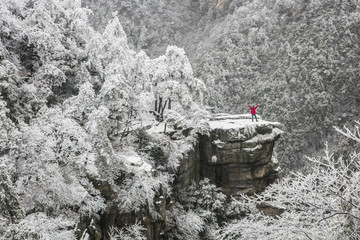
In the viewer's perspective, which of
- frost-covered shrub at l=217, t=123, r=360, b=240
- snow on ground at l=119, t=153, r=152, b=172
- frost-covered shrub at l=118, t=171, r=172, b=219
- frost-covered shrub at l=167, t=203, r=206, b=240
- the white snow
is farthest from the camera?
the white snow

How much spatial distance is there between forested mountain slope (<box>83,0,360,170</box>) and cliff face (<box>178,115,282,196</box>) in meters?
21.0

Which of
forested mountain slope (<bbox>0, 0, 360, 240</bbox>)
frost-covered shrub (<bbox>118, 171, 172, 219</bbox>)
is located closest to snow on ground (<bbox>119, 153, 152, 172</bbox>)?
forested mountain slope (<bbox>0, 0, 360, 240</bbox>)

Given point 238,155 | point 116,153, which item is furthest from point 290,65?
point 116,153

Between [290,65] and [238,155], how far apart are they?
37202 millimetres

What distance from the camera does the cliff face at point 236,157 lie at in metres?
21.4

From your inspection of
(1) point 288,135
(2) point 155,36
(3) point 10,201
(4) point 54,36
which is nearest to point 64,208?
(3) point 10,201

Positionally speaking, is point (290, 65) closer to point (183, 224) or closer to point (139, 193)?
point (183, 224)

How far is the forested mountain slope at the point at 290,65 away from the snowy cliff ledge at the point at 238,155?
20995 mm

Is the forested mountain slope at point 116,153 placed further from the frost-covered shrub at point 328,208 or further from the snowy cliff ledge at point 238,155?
the snowy cliff ledge at point 238,155

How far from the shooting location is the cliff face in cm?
2142

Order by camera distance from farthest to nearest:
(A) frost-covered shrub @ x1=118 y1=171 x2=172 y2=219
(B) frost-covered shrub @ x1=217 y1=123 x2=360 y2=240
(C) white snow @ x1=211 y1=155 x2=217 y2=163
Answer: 1. (C) white snow @ x1=211 y1=155 x2=217 y2=163
2. (A) frost-covered shrub @ x1=118 y1=171 x2=172 y2=219
3. (B) frost-covered shrub @ x1=217 y1=123 x2=360 y2=240

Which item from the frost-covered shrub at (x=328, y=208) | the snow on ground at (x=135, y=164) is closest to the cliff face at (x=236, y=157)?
the snow on ground at (x=135, y=164)

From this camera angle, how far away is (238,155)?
21.6 meters

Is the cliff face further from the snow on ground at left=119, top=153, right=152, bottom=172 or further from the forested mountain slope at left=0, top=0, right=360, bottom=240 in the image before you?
the snow on ground at left=119, top=153, right=152, bottom=172
